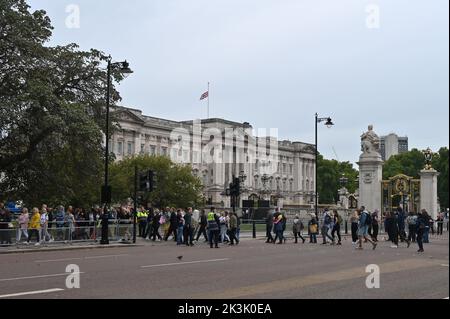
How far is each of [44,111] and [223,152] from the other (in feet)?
321

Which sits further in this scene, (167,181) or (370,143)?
(167,181)

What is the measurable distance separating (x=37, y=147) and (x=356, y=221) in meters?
17.7

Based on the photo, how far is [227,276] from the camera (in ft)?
49.9

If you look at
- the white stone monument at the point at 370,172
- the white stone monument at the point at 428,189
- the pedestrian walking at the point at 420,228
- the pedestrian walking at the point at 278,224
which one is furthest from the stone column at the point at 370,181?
the pedestrian walking at the point at 420,228

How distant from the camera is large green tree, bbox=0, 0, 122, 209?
33406 mm

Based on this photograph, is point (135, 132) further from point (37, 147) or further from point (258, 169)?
point (37, 147)

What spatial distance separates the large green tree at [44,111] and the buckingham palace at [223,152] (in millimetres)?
67980

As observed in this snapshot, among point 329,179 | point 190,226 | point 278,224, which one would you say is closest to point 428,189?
point 278,224

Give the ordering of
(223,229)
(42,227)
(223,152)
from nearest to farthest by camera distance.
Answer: (42,227)
(223,229)
(223,152)

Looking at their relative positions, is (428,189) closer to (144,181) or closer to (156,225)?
(156,225)

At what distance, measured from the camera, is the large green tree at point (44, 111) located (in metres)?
33.4

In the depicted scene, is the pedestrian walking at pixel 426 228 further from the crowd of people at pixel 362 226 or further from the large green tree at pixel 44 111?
the large green tree at pixel 44 111

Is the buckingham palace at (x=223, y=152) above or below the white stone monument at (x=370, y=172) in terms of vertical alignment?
above

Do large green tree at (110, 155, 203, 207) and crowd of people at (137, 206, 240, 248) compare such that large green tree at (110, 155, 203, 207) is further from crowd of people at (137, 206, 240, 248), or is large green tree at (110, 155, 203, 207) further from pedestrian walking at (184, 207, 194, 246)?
pedestrian walking at (184, 207, 194, 246)
